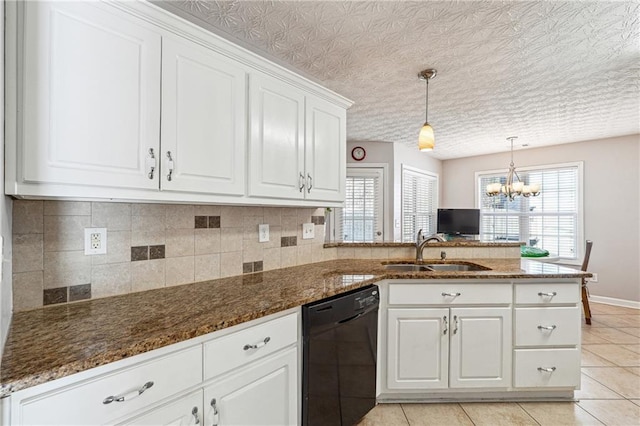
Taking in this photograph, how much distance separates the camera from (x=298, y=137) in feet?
7.05

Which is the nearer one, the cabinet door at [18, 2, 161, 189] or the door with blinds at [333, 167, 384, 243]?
the cabinet door at [18, 2, 161, 189]

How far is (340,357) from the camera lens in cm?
183

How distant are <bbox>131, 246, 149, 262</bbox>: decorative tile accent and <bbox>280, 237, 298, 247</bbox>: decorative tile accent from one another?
0.95 m

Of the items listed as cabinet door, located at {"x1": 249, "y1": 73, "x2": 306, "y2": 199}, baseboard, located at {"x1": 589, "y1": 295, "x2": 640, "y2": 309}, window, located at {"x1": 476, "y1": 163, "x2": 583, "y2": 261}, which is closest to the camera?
cabinet door, located at {"x1": 249, "y1": 73, "x2": 306, "y2": 199}

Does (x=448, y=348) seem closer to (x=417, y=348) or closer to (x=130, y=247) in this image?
(x=417, y=348)

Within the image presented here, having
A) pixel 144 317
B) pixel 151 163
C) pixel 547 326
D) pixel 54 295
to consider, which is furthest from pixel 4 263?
pixel 547 326

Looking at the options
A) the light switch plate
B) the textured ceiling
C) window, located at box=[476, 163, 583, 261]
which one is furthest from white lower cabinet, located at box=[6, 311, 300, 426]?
window, located at box=[476, 163, 583, 261]

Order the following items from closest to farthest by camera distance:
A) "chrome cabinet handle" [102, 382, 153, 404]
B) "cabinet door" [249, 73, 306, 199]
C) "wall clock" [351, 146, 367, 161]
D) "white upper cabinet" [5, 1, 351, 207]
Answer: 1. "chrome cabinet handle" [102, 382, 153, 404]
2. "white upper cabinet" [5, 1, 351, 207]
3. "cabinet door" [249, 73, 306, 199]
4. "wall clock" [351, 146, 367, 161]

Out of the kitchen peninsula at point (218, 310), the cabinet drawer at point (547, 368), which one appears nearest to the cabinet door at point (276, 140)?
the kitchen peninsula at point (218, 310)

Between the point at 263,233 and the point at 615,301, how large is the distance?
5.41 meters

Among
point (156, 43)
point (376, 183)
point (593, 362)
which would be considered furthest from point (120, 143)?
point (376, 183)

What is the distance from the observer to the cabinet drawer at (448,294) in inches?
87.6

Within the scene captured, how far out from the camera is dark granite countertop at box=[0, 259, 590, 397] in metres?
0.93

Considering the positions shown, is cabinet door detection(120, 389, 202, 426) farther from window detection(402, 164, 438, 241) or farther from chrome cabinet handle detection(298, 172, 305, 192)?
window detection(402, 164, 438, 241)
